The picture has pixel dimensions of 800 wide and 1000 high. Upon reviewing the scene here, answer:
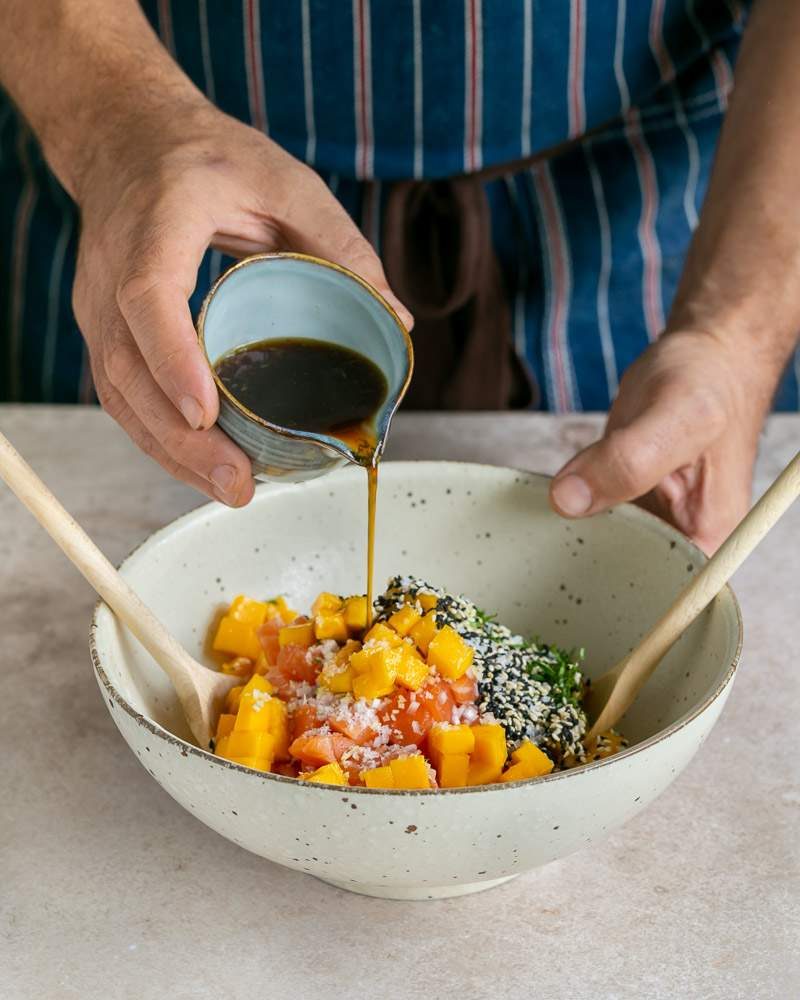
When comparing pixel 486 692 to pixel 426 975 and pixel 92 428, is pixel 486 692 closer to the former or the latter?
pixel 426 975

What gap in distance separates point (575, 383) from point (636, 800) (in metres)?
1.24

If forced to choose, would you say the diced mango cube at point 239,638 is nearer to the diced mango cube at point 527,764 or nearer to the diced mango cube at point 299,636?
the diced mango cube at point 299,636

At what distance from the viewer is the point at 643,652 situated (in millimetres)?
1248

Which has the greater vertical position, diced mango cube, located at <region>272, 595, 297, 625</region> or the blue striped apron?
the blue striped apron

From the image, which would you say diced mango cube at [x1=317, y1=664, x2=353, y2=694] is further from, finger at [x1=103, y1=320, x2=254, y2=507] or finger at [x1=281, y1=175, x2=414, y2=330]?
finger at [x1=281, y1=175, x2=414, y2=330]

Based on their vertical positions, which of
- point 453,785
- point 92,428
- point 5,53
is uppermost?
point 5,53

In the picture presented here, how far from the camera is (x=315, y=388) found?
1269mm

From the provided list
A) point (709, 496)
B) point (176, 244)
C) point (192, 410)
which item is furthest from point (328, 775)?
point (709, 496)

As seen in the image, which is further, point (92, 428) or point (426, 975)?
point (92, 428)

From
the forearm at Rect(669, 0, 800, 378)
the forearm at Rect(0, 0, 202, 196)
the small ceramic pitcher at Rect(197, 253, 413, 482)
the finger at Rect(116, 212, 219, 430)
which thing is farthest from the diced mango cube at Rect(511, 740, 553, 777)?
the forearm at Rect(0, 0, 202, 196)

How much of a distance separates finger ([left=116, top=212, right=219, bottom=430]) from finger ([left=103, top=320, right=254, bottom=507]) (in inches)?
1.2

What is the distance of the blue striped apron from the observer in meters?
1.85

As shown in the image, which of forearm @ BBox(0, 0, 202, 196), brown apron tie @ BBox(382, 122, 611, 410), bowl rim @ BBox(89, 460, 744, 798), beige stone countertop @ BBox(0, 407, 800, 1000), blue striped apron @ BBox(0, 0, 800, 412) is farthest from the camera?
brown apron tie @ BBox(382, 122, 611, 410)

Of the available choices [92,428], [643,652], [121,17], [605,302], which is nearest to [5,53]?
[121,17]
